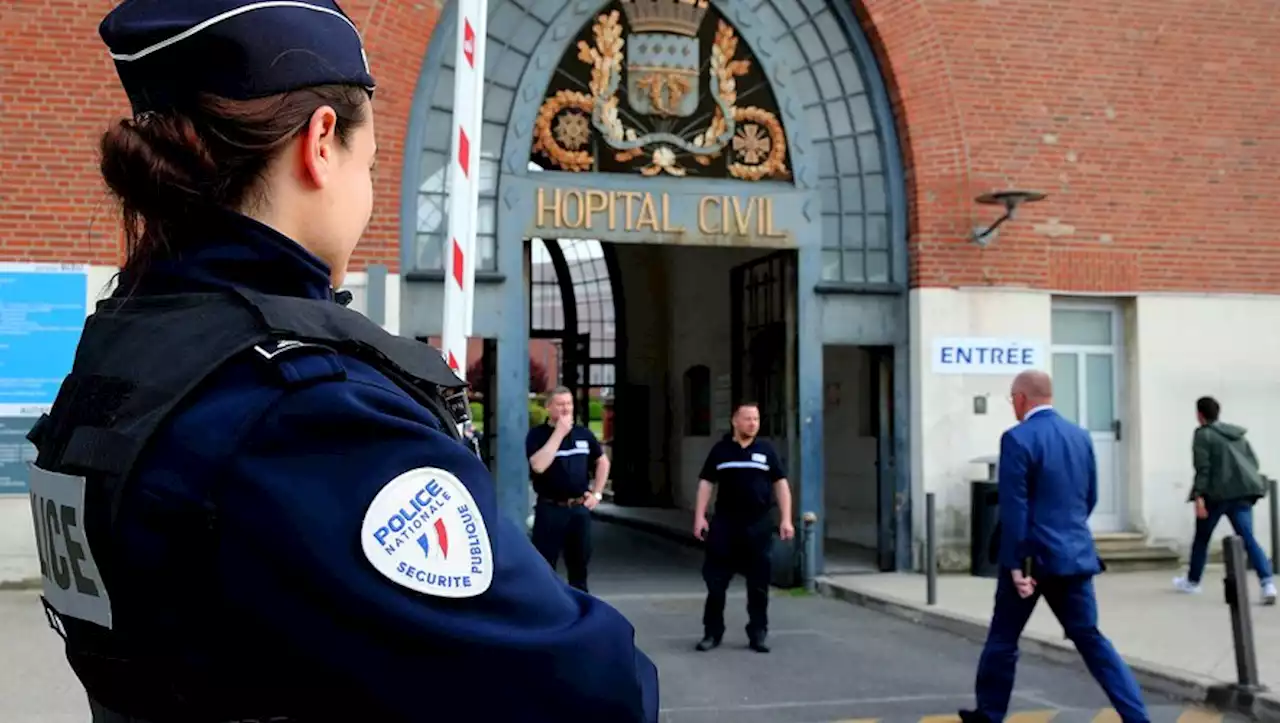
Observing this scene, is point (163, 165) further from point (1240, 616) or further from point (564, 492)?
point (564, 492)

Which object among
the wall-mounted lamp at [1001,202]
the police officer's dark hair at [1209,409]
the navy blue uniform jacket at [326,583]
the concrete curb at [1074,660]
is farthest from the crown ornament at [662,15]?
the navy blue uniform jacket at [326,583]

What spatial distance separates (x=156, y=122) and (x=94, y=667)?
1.78 ft

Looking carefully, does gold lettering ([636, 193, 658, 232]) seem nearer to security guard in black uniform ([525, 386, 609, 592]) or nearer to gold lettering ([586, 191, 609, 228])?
gold lettering ([586, 191, 609, 228])

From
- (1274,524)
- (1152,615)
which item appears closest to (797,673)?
(1152,615)

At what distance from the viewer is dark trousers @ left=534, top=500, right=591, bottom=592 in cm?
969

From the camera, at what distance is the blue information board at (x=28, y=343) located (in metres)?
10.3

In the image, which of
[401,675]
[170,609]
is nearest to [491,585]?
[401,675]

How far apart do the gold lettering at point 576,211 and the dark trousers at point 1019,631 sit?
645 cm

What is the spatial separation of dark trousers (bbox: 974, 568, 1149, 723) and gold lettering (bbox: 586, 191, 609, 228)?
649 cm

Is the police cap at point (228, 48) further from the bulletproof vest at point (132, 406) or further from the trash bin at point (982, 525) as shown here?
the trash bin at point (982, 525)

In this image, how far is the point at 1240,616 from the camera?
6.90 meters

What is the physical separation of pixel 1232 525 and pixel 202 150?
1146 cm

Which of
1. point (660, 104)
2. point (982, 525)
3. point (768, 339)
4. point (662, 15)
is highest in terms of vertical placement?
point (662, 15)

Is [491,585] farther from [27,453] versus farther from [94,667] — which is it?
[27,453]
